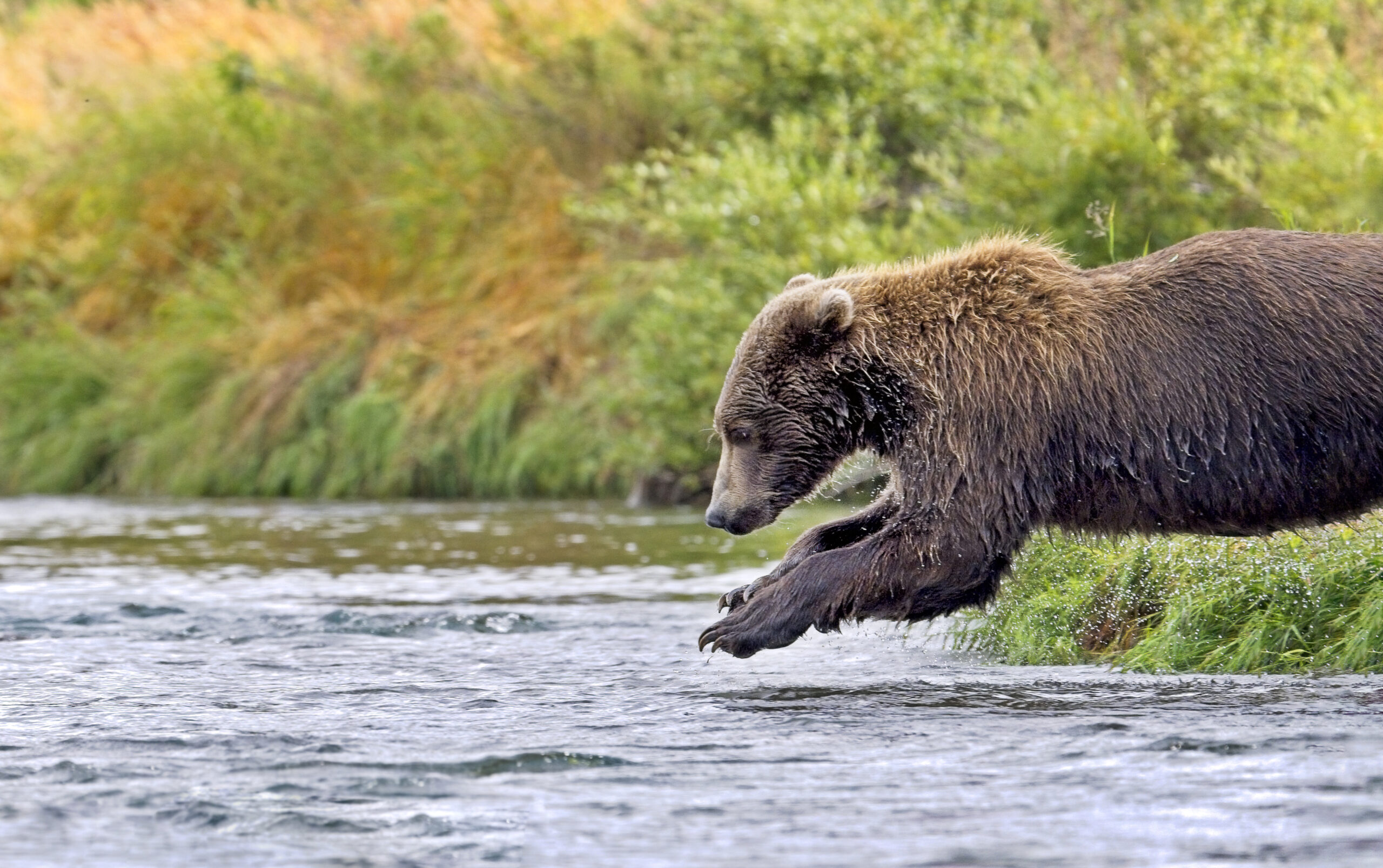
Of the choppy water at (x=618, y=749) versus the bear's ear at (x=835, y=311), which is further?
the bear's ear at (x=835, y=311)

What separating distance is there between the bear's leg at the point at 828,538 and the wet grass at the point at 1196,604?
617mm

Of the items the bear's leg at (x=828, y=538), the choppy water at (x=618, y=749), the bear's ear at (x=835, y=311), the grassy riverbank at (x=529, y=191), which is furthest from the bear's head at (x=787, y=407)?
the grassy riverbank at (x=529, y=191)

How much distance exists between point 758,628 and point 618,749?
1.05m

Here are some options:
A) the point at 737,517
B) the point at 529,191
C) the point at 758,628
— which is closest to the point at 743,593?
the point at 737,517

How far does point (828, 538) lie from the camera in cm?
602

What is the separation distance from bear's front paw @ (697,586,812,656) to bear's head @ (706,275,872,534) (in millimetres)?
422

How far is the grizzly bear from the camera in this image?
5312 millimetres

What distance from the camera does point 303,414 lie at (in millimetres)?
15672

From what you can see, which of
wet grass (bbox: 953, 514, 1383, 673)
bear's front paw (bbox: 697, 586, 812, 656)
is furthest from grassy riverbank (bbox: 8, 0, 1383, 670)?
bear's front paw (bbox: 697, 586, 812, 656)

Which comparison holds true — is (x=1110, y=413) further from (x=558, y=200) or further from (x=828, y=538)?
(x=558, y=200)

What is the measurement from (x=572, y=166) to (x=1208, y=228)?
711cm

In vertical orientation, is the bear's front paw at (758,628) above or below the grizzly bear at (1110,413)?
below

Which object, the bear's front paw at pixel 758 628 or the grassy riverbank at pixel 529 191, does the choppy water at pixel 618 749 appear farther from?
the grassy riverbank at pixel 529 191

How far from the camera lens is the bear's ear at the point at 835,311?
566 cm
